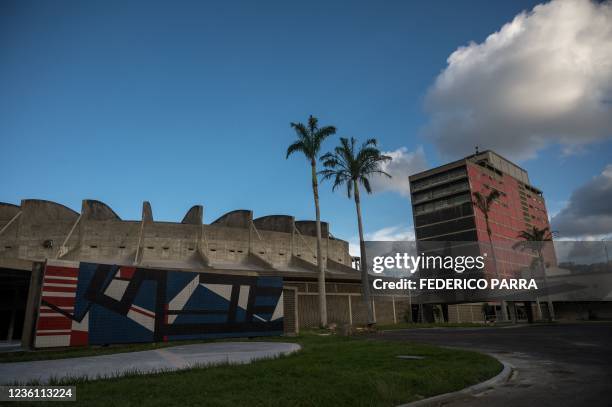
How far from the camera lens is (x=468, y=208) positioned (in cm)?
9306

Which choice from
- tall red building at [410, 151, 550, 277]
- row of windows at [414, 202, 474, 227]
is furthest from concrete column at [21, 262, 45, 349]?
row of windows at [414, 202, 474, 227]

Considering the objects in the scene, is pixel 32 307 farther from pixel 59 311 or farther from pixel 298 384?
pixel 298 384

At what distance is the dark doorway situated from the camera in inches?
1199

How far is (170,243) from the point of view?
4484cm

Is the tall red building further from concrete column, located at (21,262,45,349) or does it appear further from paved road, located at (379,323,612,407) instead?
concrete column, located at (21,262,45,349)

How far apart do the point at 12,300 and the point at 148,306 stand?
24495mm

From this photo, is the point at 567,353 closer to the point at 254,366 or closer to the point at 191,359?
the point at 254,366

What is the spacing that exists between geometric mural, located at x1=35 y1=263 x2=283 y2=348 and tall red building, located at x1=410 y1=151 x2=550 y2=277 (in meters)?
76.9

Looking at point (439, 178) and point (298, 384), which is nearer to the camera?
point (298, 384)

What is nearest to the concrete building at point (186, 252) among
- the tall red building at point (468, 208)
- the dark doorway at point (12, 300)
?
the dark doorway at point (12, 300)

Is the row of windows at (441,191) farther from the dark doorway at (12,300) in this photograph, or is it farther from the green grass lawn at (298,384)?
the green grass lawn at (298,384)

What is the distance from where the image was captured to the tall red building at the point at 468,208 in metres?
93.8

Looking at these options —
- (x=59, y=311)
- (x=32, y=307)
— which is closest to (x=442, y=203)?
(x=59, y=311)

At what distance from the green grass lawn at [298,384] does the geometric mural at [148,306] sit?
11.5 m
